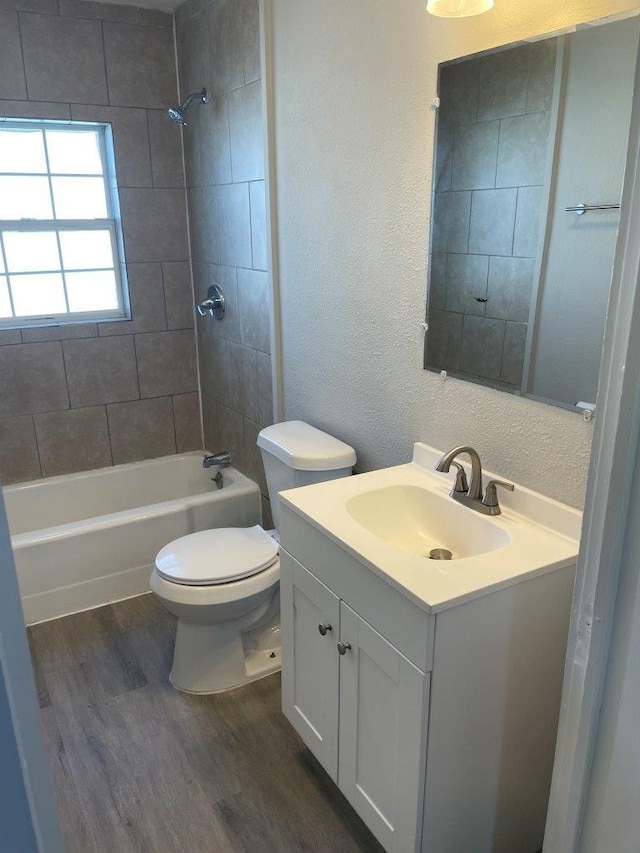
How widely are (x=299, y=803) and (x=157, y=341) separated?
89.4 inches

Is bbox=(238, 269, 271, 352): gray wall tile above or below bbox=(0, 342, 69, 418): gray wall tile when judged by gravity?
above

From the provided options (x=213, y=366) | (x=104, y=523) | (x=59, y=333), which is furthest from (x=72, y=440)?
(x=213, y=366)

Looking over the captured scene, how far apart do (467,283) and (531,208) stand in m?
0.27

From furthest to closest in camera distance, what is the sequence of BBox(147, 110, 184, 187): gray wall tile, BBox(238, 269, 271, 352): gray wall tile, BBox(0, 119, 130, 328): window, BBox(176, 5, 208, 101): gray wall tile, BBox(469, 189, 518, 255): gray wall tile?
BBox(147, 110, 184, 187): gray wall tile
BBox(0, 119, 130, 328): window
BBox(176, 5, 208, 101): gray wall tile
BBox(238, 269, 271, 352): gray wall tile
BBox(469, 189, 518, 255): gray wall tile

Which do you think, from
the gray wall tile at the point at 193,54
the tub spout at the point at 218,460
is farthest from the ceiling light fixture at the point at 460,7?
the tub spout at the point at 218,460

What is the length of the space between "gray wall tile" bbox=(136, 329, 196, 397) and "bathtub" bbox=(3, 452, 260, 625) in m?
0.39

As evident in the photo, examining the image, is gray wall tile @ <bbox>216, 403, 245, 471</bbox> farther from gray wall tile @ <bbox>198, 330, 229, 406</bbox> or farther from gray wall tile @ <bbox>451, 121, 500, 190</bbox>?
gray wall tile @ <bbox>451, 121, 500, 190</bbox>

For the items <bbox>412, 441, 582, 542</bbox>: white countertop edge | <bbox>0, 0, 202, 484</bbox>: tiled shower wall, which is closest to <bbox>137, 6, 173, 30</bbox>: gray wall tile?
<bbox>0, 0, 202, 484</bbox>: tiled shower wall

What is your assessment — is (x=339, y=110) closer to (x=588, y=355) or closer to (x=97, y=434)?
(x=588, y=355)

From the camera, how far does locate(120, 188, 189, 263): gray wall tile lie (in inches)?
123

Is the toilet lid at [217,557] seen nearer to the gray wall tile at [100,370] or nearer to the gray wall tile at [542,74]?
the gray wall tile at [100,370]

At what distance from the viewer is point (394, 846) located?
148 cm

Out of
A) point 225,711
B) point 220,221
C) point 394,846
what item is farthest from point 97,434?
point 394,846

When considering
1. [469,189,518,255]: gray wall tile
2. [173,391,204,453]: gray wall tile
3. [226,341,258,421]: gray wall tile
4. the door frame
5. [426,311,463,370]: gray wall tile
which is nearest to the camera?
the door frame
